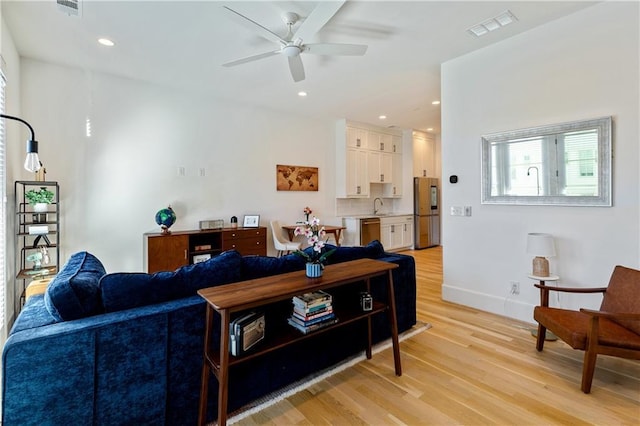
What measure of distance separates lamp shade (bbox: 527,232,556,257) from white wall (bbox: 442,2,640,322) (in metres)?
0.28

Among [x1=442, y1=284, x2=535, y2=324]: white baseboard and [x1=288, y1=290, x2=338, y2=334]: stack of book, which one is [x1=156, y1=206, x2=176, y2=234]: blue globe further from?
[x1=442, y1=284, x2=535, y2=324]: white baseboard

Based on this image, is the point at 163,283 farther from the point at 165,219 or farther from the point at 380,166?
the point at 380,166

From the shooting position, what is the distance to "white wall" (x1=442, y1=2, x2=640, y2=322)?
8.36 feet

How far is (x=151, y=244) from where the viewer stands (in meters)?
4.07

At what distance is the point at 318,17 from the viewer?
2.45 metres

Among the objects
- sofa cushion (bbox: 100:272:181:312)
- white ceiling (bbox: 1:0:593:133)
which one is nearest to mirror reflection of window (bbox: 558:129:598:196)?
white ceiling (bbox: 1:0:593:133)

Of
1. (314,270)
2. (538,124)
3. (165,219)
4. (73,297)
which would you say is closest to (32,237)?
(165,219)

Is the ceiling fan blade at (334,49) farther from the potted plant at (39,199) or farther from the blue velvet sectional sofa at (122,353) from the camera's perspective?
the potted plant at (39,199)

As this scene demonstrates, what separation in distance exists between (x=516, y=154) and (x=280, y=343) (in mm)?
3037

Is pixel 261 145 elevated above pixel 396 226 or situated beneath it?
elevated above

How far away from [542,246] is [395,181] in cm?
488

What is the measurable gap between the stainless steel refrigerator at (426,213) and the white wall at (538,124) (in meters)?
3.89

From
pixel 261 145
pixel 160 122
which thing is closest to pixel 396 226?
pixel 261 145

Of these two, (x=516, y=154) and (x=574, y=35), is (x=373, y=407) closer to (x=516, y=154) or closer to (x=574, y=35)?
(x=516, y=154)
